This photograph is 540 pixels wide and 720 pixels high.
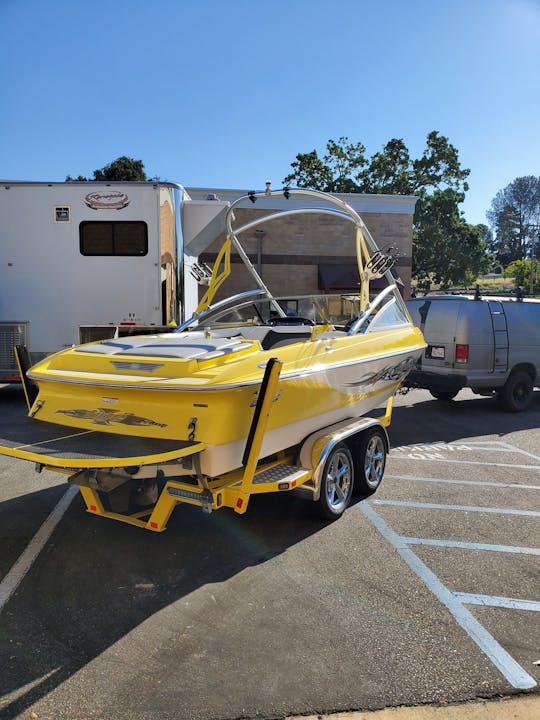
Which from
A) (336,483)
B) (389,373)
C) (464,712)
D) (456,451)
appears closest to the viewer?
(464,712)

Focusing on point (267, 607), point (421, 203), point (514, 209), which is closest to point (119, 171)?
point (421, 203)

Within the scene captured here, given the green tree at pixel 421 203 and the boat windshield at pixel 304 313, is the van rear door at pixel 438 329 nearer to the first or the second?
the boat windshield at pixel 304 313

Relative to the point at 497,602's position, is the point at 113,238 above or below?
above

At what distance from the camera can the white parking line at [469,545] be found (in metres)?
4.22

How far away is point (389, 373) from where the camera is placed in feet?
19.2

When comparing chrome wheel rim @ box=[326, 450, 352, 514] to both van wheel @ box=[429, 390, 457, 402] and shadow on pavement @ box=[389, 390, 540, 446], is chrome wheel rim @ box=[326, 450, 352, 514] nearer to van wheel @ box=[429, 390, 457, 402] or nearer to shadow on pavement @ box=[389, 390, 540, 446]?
shadow on pavement @ box=[389, 390, 540, 446]

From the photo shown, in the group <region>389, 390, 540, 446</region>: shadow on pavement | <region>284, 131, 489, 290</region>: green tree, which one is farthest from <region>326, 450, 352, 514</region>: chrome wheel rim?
<region>284, 131, 489, 290</region>: green tree

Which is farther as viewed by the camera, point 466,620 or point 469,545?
point 469,545

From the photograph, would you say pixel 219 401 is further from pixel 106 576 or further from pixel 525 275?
pixel 525 275

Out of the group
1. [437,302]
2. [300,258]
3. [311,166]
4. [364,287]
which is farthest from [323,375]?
[311,166]

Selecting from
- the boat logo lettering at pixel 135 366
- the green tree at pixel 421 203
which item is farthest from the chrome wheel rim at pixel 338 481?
the green tree at pixel 421 203

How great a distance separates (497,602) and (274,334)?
10.8ft

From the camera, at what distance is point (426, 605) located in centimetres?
340

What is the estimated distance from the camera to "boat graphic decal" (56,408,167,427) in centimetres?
372
